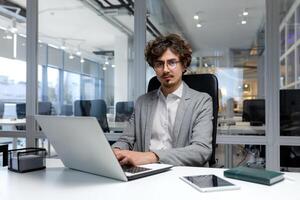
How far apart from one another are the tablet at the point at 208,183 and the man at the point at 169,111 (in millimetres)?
453

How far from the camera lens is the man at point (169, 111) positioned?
5.09ft

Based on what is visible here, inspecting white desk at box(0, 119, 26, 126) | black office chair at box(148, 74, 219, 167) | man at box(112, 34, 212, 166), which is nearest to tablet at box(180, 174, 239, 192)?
man at box(112, 34, 212, 166)

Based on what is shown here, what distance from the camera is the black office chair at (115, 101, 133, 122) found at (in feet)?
10.6

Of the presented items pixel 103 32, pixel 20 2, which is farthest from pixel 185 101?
pixel 20 2

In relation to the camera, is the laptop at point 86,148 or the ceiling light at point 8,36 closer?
the laptop at point 86,148

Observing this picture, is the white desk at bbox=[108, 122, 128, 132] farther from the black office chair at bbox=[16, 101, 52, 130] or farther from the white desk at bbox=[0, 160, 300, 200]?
the white desk at bbox=[0, 160, 300, 200]

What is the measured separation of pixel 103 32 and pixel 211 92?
2040 mm

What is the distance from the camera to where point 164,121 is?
1656 millimetres

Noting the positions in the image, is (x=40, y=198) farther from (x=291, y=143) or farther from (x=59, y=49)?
(x=59, y=49)

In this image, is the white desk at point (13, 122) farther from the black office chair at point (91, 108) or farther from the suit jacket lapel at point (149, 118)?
the suit jacket lapel at point (149, 118)

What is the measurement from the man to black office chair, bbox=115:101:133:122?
1.45 metres

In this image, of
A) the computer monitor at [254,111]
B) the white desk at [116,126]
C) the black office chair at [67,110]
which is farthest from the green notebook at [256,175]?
the black office chair at [67,110]

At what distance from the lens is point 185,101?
1.61 meters

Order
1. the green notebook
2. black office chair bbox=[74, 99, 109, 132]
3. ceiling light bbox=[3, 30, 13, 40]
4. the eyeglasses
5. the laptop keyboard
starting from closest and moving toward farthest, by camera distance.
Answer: the green notebook → the laptop keyboard → the eyeglasses → black office chair bbox=[74, 99, 109, 132] → ceiling light bbox=[3, 30, 13, 40]
